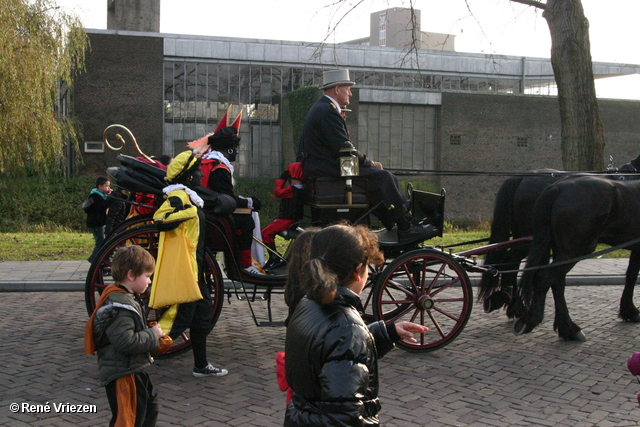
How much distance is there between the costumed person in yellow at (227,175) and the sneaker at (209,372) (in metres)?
1.10

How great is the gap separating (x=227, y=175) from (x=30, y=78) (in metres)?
13.3

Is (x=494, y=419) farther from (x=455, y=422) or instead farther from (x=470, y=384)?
(x=470, y=384)

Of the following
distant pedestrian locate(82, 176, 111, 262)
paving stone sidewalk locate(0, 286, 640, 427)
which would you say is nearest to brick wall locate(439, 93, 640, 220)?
distant pedestrian locate(82, 176, 111, 262)

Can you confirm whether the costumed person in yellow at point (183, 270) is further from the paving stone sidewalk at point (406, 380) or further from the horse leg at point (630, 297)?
the horse leg at point (630, 297)

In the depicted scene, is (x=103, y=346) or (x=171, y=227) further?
(x=171, y=227)

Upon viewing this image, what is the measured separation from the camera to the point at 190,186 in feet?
18.2

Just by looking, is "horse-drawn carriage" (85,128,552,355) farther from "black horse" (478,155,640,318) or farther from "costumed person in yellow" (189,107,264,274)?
"black horse" (478,155,640,318)

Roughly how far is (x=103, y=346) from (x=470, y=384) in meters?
2.88

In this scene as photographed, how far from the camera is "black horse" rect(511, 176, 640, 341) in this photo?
21.3ft

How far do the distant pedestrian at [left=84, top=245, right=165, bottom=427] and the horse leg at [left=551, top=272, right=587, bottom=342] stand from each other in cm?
430

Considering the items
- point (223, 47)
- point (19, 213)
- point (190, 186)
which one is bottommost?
point (19, 213)

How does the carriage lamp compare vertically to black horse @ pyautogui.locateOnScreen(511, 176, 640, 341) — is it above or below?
above

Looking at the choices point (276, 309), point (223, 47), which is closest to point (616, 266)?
point (276, 309)

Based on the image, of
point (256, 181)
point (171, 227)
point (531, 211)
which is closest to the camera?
point (171, 227)
